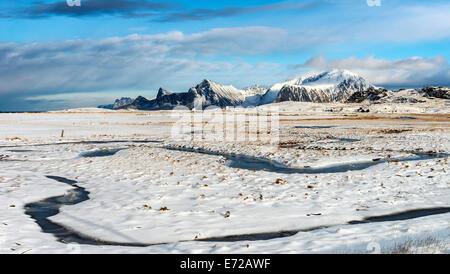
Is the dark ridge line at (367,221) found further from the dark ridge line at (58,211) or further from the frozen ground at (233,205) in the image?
the dark ridge line at (58,211)

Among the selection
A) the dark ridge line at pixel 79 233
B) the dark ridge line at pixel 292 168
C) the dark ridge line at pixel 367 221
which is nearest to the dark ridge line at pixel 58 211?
the dark ridge line at pixel 79 233

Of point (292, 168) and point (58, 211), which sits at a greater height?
point (292, 168)

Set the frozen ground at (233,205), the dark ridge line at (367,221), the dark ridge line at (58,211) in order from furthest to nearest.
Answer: the dark ridge line at (367,221) < the dark ridge line at (58,211) < the frozen ground at (233,205)

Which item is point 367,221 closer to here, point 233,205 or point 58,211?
point 233,205

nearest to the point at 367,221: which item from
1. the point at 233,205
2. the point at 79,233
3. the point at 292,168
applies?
the point at 233,205

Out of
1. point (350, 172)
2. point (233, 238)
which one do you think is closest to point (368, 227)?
point (233, 238)

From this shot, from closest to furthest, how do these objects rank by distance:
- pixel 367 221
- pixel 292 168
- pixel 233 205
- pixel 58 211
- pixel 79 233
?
pixel 79 233, pixel 367 221, pixel 58 211, pixel 233 205, pixel 292 168

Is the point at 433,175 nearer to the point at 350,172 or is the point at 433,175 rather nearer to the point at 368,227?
the point at 350,172

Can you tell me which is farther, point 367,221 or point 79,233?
point 367,221

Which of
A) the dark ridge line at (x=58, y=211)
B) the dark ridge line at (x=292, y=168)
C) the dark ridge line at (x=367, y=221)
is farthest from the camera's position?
the dark ridge line at (x=292, y=168)

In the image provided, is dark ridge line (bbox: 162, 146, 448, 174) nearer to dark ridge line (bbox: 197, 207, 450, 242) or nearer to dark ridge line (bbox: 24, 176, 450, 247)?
dark ridge line (bbox: 197, 207, 450, 242)

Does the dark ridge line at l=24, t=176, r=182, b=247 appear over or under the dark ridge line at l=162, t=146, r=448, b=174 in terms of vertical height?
under

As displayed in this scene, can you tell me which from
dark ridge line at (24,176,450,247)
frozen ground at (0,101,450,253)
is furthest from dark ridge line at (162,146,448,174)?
dark ridge line at (24,176,450,247)

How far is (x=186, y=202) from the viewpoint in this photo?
13.9m
